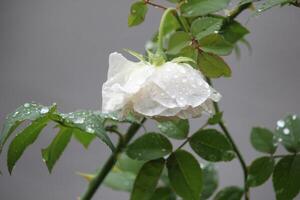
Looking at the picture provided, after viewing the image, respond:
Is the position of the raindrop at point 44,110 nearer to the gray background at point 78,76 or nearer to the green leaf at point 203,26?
the green leaf at point 203,26

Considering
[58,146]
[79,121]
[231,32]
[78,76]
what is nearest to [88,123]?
[79,121]

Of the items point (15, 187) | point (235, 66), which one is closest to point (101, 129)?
point (15, 187)

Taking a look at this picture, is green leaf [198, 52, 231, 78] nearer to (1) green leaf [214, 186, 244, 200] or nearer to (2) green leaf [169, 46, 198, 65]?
(2) green leaf [169, 46, 198, 65]

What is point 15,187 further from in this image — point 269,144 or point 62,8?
point 269,144

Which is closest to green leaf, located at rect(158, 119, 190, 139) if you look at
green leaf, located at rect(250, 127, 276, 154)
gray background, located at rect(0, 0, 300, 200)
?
green leaf, located at rect(250, 127, 276, 154)

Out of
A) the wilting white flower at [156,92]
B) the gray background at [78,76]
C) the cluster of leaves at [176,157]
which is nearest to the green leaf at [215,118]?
the cluster of leaves at [176,157]

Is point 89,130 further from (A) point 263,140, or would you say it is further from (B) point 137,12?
(A) point 263,140
